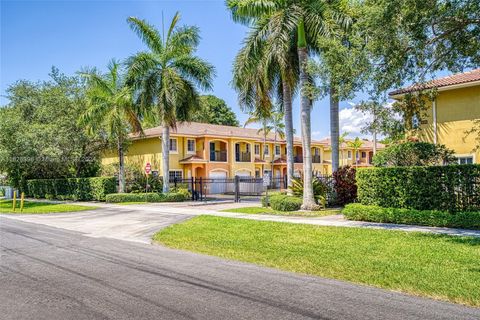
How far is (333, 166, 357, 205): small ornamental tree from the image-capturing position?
1908cm

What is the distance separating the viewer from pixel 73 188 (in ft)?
99.8

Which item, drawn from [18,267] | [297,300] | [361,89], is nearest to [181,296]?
[297,300]

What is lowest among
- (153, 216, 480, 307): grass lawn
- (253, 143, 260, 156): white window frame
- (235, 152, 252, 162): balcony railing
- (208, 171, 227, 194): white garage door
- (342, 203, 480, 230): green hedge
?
(153, 216, 480, 307): grass lawn

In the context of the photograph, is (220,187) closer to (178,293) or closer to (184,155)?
(184,155)

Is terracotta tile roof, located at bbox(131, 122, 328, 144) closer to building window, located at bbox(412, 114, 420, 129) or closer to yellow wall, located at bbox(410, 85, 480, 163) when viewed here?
yellow wall, located at bbox(410, 85, 480, 163)

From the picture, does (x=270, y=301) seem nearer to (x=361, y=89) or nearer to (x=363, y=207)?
(x=361, y=89)

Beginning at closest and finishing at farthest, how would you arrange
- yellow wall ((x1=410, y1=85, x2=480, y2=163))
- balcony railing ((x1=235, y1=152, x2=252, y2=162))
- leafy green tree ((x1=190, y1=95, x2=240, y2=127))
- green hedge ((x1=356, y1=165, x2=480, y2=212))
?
green hedge ((x1=356, y1=165, x2=480, y2=212))
yellow wall ((x1=410, y1=85, x2=480, y2=163))
balcony railing ((x1=235, y1=152, x2=252, y2=162))
leafy green tree ((x1=190, y1=95, x2=240, y2=127))

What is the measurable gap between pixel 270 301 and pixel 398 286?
2336 millimetres

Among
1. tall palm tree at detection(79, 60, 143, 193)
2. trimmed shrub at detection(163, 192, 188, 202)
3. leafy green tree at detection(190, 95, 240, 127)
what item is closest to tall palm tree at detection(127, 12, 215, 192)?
tall palm tree at detection(79, 60, 143, 193)

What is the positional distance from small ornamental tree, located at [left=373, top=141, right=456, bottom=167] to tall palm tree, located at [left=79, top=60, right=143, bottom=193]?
17668 mm

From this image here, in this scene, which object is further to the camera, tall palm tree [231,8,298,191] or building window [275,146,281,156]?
building window [275,146,281,156]

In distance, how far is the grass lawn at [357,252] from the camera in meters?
6.72

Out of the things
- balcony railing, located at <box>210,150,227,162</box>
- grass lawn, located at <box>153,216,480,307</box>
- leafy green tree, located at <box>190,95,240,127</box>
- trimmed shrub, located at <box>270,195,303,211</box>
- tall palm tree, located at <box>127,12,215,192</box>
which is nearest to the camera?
grass lawn, located at <box>153,216,480,307</box>

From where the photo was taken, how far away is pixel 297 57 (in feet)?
64.6
